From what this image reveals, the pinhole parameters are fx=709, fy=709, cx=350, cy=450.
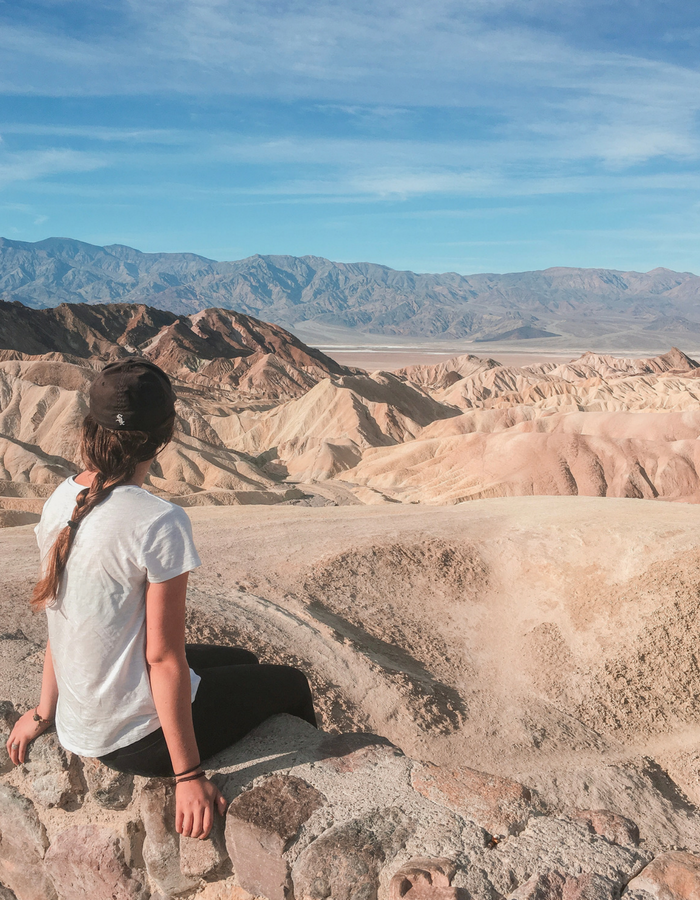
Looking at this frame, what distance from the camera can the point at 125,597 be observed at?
270cm

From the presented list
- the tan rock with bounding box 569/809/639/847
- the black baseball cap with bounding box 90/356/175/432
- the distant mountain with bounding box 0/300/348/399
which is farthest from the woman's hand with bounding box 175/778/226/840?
the distant mountain with bounding box 0/300/348/399

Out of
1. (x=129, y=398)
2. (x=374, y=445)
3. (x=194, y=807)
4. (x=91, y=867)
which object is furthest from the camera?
(x=374, y=445)

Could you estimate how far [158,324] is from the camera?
110 m

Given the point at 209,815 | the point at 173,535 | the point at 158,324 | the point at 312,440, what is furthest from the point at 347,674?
the point at 158,324

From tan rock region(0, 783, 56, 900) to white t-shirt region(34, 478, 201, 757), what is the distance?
80cm

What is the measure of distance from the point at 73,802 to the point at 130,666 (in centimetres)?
114

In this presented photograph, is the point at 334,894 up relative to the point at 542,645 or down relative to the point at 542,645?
up

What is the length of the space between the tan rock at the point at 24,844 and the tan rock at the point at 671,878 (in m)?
2.74

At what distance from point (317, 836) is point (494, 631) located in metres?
6.83

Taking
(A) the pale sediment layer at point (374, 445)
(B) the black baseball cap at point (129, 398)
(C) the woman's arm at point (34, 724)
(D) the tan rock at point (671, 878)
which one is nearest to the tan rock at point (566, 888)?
(D) the tan rock at point (671, 878)

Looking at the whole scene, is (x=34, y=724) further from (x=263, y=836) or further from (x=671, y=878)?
(x=671, y=878)

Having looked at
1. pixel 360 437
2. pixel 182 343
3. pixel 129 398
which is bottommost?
pixel 360 437

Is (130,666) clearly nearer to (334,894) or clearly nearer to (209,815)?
(209,815)

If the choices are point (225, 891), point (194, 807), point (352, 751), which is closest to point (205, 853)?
point (225, 891)
